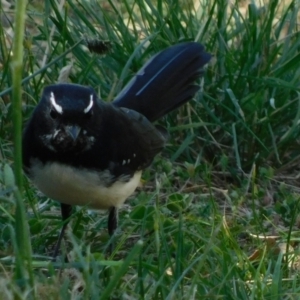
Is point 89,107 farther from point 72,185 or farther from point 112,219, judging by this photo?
point 112,219

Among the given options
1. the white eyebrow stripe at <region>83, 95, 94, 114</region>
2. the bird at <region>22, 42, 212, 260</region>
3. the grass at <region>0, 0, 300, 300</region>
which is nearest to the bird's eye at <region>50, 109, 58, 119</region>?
the bird at <region>22, 42, 212, 260</region>

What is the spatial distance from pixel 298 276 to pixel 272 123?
1.73 meters

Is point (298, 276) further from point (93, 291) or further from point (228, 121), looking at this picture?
point (228, 121)

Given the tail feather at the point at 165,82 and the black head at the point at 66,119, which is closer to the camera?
the black head at the point at 66,119

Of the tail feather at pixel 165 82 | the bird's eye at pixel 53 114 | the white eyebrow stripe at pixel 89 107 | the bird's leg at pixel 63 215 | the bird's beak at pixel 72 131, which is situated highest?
the bird's eye at pixel 53 114

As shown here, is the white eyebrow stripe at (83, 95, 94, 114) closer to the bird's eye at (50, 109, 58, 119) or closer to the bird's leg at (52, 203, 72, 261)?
the bird's eye at (50, 109, 58, 119)

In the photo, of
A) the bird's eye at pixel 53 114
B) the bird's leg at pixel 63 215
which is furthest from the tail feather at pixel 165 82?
the bird's eye at pixel 53 114

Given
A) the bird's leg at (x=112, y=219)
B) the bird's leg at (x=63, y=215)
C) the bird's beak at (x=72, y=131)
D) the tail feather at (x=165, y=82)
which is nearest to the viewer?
the bird's beak at (x=72, y=131)

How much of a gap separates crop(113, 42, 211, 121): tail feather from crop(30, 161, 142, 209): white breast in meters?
0.91

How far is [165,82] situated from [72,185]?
53.6 inches

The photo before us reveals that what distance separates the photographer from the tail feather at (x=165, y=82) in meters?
5.02

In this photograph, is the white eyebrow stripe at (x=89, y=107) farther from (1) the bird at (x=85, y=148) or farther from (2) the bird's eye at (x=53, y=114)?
(2) the bird's eye at (x=53, y=114)

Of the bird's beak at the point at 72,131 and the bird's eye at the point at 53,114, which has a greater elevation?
the bird's eye at the point at 53,114

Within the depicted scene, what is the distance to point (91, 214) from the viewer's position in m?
4.70
